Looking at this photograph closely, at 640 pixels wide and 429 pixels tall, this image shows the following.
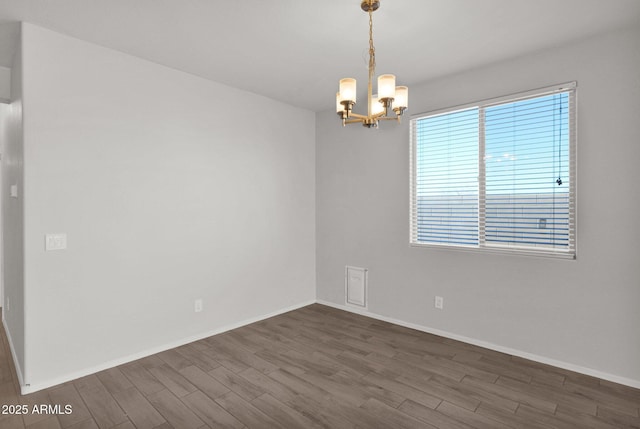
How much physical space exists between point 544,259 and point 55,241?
13.5 ft

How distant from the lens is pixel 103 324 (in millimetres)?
3006

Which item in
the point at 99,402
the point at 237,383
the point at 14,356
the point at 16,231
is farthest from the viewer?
the point at 14,356

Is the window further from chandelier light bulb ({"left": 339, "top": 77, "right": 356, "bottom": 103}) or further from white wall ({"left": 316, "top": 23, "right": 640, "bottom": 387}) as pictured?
chandelier light bulb ({"left": 339, "top": 77, "right": 356, "bottom": 103})

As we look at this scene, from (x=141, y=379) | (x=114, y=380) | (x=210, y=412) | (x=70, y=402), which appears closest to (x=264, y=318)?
(x=141, y=379)

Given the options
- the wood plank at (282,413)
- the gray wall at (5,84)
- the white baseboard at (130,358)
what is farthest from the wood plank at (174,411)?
the gray wall at (5,84)

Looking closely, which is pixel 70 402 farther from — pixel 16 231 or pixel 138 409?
pixel 16 231

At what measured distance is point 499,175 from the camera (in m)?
3.37

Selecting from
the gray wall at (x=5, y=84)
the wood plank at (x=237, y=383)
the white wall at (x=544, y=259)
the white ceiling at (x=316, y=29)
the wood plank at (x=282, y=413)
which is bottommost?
the wood plank at (x=282, y=413)

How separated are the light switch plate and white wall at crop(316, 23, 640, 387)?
3.08 metres

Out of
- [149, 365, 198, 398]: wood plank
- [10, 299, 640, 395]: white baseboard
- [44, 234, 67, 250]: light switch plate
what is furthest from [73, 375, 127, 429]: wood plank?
[44, 234, 67, 250]: light switch plate

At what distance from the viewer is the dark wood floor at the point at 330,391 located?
230cm

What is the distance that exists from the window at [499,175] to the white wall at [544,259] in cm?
10

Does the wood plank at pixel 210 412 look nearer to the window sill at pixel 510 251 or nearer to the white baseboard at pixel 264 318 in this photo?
the white baseboard at pixel 264 318

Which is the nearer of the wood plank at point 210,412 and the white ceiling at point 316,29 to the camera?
the wood plank at point 210,412
